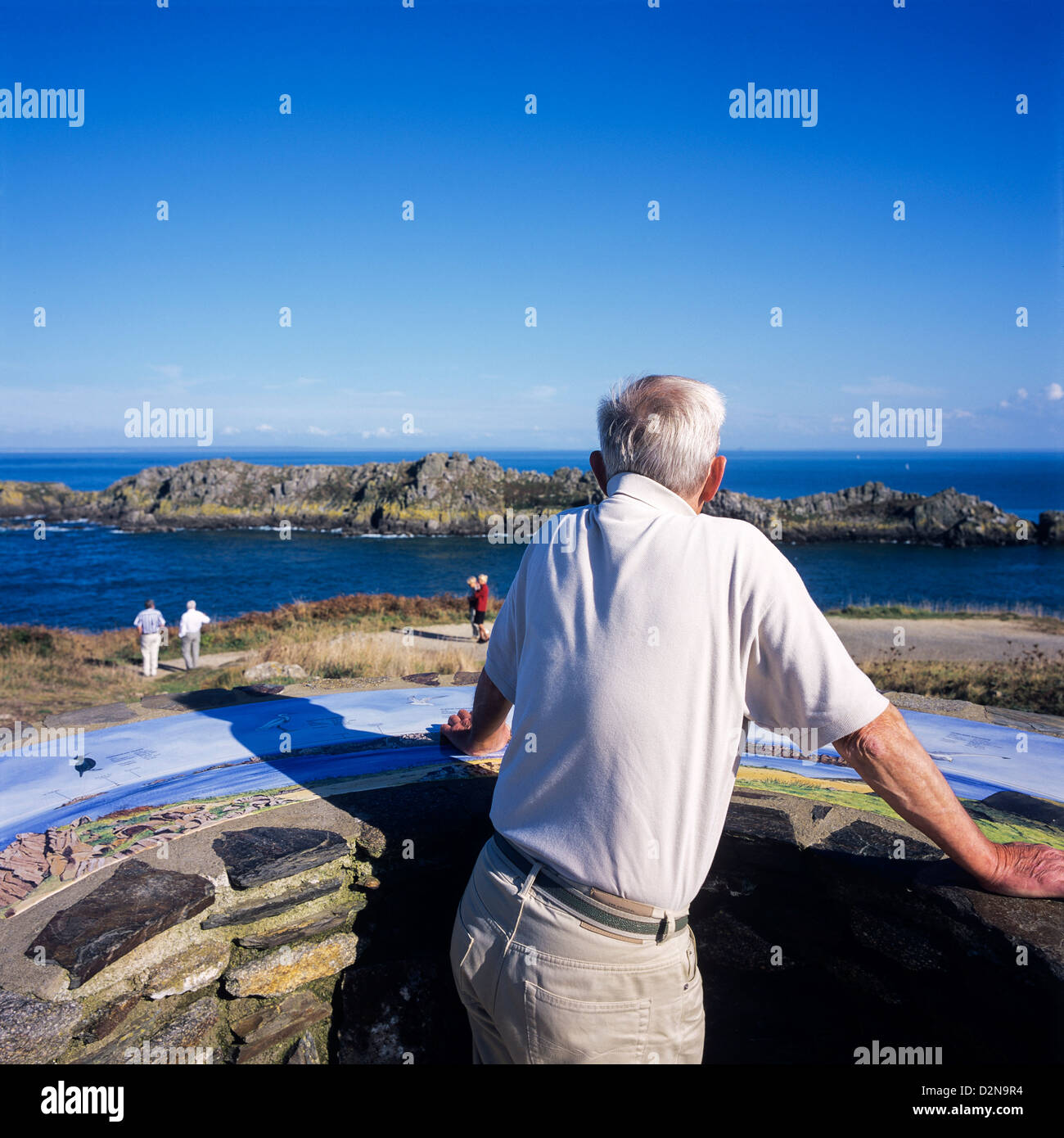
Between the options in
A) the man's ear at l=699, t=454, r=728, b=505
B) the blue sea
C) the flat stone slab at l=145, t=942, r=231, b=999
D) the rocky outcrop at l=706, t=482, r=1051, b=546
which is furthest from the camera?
the rocky outcrop at l=706, t=482, r=1051, b=546

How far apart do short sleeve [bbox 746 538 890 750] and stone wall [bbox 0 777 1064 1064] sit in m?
1.15

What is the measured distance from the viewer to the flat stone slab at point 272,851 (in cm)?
269

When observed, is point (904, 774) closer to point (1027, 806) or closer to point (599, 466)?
point (599, 466)

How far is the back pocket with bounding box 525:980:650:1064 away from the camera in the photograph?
1.59 metres

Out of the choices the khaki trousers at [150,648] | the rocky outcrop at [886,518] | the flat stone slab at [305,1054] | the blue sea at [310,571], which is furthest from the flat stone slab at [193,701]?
the rocky outcrop at [886,518]

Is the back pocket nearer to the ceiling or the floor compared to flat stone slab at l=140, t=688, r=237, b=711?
nearer to the ceiling

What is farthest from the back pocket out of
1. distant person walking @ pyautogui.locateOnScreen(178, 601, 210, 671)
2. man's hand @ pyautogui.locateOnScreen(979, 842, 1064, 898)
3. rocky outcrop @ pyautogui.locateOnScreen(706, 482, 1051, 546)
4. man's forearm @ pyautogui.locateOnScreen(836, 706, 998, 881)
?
rocky outcrop @ pyautogui.locateOnScreen(706, 482, 1051, 546)

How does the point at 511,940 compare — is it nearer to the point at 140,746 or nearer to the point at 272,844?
the point at 272,844

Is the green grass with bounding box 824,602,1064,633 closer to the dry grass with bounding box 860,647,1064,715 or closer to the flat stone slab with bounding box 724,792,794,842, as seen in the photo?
the dry grass with bounding box 860,647,1064,715

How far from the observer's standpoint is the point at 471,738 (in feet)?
8.20

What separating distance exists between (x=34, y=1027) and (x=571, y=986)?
1.63 m

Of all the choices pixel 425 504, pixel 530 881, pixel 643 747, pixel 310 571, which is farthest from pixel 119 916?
pixel 425 504

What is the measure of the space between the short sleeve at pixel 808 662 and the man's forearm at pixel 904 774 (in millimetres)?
50
